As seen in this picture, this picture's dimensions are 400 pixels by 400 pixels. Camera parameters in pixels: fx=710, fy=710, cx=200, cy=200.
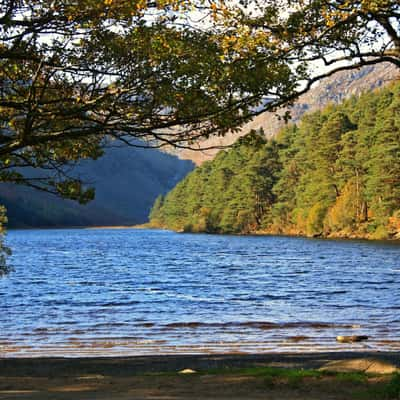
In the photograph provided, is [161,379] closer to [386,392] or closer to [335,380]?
[335,380]

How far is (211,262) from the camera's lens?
60.8 metres

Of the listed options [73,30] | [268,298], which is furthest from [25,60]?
[268,298]

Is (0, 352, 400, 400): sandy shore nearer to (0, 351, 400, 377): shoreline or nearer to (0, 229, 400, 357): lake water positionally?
(0, 351, 400, 377): shoreline

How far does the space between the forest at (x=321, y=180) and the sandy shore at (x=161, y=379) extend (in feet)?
118

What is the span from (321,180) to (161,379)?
90567 mm

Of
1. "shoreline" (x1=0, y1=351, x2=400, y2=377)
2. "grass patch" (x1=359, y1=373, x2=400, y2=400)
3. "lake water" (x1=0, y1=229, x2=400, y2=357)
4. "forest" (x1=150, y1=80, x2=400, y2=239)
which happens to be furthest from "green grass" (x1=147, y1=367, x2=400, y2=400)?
"forest" (x1=150, y1=80, x2=400, y2=239)

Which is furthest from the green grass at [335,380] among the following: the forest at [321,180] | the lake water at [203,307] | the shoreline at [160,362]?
the forest at [321,180]

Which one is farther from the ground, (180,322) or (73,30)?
(73,30)

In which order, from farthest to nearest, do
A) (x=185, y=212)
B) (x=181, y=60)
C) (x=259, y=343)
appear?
(x=185, y=212)
(x=259, y=343)
(x=181, y=60)

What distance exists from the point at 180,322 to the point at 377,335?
24.7 feet

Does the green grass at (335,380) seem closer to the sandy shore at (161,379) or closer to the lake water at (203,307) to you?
the sandy shore at (161,379)

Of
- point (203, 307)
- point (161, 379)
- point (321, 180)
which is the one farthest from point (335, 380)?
point (321, 180)

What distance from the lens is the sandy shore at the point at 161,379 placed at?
1202cm

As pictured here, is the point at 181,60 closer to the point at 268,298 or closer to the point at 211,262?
the point at 268,298
